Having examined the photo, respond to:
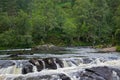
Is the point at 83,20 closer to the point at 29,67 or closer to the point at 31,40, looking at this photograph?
the point at 31,40

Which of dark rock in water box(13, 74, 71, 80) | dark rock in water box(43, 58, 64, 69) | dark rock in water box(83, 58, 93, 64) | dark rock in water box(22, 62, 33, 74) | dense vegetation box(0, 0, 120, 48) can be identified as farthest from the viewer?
dense vegetation box(0, 0, 120, 48)

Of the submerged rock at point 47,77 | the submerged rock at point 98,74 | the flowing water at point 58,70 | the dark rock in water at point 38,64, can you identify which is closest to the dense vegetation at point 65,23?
the flowing water at point 58,70

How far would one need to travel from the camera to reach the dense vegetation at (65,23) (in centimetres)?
8331

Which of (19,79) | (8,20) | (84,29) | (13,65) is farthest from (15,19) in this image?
(19,79)

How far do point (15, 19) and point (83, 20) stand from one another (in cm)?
2098

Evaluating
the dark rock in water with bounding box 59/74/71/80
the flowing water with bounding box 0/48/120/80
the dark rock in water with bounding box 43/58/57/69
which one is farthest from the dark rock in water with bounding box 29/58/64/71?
the dark rock in water with bounding box 59/74/71/80

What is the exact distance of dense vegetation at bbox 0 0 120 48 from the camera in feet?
273

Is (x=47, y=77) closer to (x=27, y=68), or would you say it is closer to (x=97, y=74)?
(x=27, y=68)

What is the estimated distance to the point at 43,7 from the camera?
3681 inches

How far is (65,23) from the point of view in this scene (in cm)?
9175

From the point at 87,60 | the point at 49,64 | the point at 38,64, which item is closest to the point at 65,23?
the point at 87,60

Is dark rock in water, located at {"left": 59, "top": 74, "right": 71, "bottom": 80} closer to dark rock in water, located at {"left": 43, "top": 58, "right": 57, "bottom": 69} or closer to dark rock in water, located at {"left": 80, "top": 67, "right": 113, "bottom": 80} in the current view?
dark rock in water, located at {"left": 80, "top": 67, "right": 113, "bottom": 80}

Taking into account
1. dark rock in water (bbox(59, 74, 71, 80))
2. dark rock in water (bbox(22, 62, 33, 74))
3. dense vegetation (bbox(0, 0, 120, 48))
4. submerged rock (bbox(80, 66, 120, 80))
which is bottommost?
dense vegetation (bbox(0, 0, 120, 48))

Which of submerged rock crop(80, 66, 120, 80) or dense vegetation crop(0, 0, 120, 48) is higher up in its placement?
submerged rock crop(80, 66, 120, 80)
